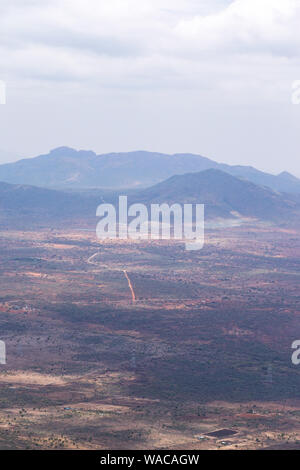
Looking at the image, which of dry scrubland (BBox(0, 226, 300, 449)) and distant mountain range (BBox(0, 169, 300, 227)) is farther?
distant mountain range (BBox(0, 169, 300, 227))

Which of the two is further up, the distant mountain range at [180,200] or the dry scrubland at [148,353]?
the distant mountain range at [180,200]

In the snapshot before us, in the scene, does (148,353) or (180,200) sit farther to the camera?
(180,200)

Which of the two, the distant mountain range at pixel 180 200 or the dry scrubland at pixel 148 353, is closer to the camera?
the dry scrubland at pixel 148 353

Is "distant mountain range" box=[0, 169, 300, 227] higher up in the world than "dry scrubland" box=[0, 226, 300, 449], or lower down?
higher up
